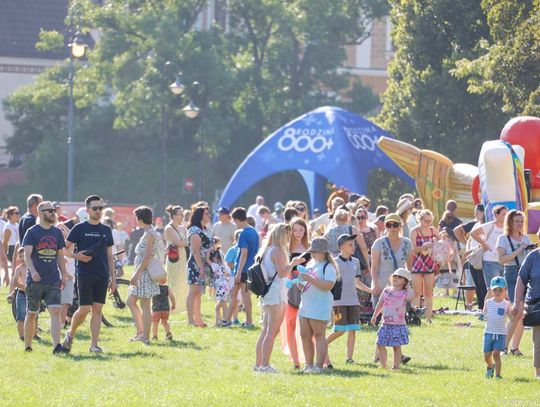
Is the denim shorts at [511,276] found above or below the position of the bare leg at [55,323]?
above

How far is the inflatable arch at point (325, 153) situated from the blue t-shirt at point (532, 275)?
20.5 meters

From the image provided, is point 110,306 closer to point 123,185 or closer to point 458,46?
point 458,46

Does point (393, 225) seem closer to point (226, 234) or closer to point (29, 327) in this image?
point (29, 327)

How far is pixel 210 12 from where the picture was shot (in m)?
Result: 74.3

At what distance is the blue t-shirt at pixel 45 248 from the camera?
622 inches

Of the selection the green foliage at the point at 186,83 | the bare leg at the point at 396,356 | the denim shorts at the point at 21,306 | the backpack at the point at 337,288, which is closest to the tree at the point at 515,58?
the denim shorts at the point at 21,306

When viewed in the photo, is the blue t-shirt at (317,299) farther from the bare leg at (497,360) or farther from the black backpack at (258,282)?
the bare leg at (497,360)

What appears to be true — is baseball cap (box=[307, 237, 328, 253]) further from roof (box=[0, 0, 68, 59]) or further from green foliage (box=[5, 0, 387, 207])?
roof (box=[0, 0, 68, 59])

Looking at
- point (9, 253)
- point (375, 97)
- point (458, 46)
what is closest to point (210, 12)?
point (375, 97)

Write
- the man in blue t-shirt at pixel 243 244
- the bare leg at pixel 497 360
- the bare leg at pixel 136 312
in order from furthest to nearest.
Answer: the man in blue t-shirt at pixel 243 244
the bare leg at pixel 136 312
the bare leg at pixel 497 360

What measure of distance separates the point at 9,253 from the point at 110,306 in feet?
16.0

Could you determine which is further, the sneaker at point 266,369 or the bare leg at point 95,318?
the bare leg at point 95,318

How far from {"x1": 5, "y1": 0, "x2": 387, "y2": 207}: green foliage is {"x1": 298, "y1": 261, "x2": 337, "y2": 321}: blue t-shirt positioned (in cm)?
4572

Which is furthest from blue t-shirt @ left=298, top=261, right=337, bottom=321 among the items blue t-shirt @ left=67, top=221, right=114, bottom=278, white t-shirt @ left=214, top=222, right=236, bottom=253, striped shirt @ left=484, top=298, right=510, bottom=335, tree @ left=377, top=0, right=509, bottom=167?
tree @ left=377, top=0, right=509, bottom=167
